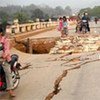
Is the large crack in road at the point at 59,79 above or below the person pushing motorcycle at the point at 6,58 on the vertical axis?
below

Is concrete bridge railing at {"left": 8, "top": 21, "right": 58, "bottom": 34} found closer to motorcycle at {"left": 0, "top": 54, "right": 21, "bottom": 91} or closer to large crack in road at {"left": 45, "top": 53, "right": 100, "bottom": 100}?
large crack in road at {"left": 45, "top": 53, "right": 100, "bottom": 100}

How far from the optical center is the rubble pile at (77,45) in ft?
65.0

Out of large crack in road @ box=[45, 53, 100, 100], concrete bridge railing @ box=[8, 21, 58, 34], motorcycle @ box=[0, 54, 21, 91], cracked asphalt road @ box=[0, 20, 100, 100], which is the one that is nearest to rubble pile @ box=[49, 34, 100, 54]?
large crack in road @ box=[45, 53, 100, 100]

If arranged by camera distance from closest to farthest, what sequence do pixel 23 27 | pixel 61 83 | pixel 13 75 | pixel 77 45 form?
pixel 13 75 < pixel 61 83 < pixel 77 45 < pixel 23 27

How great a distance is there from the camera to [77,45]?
825 inches

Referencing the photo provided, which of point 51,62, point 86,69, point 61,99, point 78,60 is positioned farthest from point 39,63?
point 61,99

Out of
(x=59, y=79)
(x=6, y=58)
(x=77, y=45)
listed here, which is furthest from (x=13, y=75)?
(x=77, y=45)

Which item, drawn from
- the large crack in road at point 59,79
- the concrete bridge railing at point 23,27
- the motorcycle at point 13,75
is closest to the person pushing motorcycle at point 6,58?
the motorcycle at point 13,75

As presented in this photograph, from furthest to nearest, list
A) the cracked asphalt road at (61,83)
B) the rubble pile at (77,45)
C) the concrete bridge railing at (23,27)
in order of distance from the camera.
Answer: the concrete bridge railing at (23,27)
the rubble pile at (77,45)
the cracked asphalt road at (61,83)

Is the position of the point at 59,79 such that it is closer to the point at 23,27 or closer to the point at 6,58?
the point at 6,58

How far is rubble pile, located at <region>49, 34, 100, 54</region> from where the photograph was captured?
1981 cm

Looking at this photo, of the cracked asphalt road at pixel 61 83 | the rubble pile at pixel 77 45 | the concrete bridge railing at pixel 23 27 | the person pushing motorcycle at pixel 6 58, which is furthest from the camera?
the concrete bridge railing at pixel 23 27

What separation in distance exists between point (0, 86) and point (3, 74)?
305 millimetres

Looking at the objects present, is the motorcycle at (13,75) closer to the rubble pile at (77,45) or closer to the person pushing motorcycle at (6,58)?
the person pushing motorcycle at (6,58)
